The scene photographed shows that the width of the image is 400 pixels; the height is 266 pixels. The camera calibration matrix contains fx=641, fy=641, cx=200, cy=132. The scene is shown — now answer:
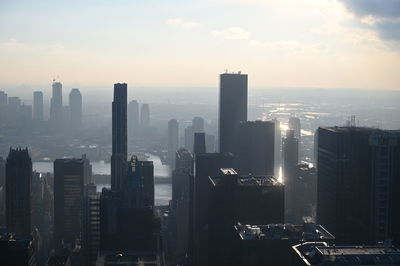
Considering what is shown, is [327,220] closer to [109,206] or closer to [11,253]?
[109,206]

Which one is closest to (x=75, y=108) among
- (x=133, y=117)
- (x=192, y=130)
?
(x=133, y=117)

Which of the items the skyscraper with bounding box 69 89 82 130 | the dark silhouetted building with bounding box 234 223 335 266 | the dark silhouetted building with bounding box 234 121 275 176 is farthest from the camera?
the skyscraper with bounding box 69 89 82 130

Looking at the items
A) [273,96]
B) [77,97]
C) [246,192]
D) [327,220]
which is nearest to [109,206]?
[246,192]

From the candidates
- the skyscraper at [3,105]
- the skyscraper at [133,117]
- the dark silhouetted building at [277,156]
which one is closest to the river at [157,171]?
the skyscraper at [3,105]

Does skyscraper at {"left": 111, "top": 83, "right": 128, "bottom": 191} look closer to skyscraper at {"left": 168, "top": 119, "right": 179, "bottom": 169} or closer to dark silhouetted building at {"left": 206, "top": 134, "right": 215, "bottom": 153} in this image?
dark silhouetted building at {"left": 206, "top": 134, "right": 215, "bottom": 153}

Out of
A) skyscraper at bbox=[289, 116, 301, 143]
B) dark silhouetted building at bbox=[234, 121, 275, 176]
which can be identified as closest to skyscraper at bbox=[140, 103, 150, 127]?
skyscraper at bbox=[289, 116, 301, 143]

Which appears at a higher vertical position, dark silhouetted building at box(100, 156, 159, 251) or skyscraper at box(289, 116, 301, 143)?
skyscraper at box(289, 116, 301, 143)

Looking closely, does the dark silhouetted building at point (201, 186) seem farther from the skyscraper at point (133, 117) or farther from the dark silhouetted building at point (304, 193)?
the skyscraper at point (133, 117)
